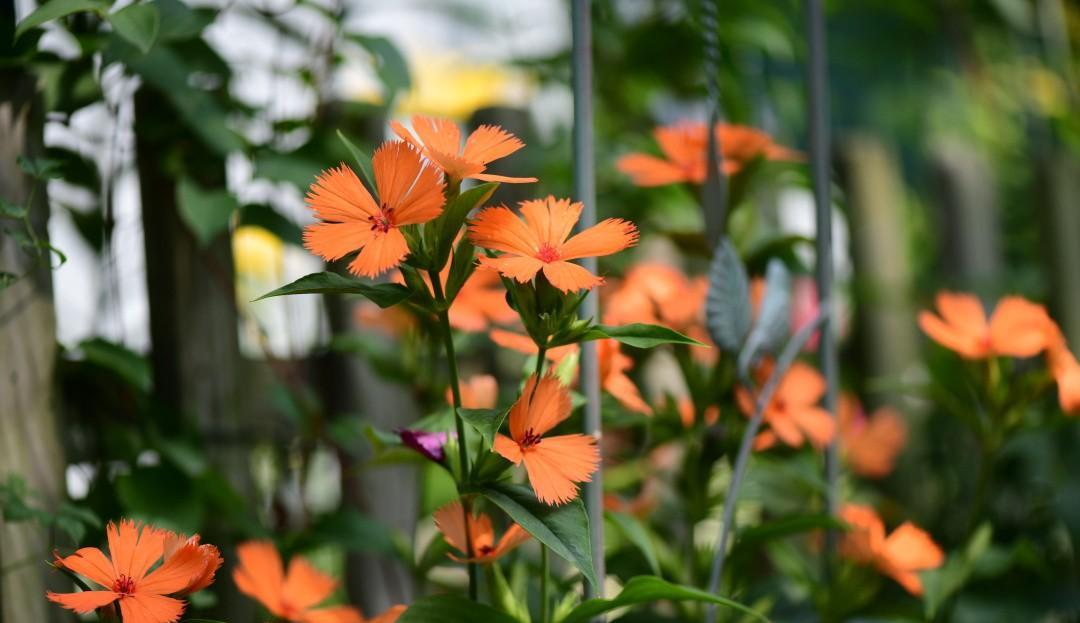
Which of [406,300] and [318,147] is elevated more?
[318,147]

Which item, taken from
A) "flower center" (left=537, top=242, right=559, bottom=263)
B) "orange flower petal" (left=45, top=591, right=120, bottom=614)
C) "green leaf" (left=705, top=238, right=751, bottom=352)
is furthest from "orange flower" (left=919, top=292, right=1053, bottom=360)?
"orange flower petal" (left=45, top=591, right=120, bottom=614)

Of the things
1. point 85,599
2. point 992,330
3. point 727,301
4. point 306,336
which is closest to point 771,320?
point 727,301

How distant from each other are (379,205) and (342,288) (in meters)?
0.05

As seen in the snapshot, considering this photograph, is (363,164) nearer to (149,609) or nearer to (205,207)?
(149,609)

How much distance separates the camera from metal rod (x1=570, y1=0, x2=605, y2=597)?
0.58 metres

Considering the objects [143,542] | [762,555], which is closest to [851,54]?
[762,555]

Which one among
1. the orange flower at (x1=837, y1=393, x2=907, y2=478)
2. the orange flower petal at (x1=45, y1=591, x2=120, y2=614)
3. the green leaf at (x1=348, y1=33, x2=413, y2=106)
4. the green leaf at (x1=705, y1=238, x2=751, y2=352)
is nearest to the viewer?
the orange flower petal at (x1=45, y1=591, x2=120, y2=614)

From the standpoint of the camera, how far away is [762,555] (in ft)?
4.10

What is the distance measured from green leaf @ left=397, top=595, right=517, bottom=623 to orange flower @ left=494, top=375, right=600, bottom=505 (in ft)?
0.28

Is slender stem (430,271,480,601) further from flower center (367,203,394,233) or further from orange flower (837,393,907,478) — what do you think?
orange flower (837,393,907,478)

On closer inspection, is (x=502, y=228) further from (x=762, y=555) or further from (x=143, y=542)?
(x=762, y=555)

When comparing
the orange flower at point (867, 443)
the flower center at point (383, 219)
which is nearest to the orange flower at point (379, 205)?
the flower center at point (383, 219)

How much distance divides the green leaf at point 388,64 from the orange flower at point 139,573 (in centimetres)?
46

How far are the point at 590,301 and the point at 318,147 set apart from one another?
0.39m
